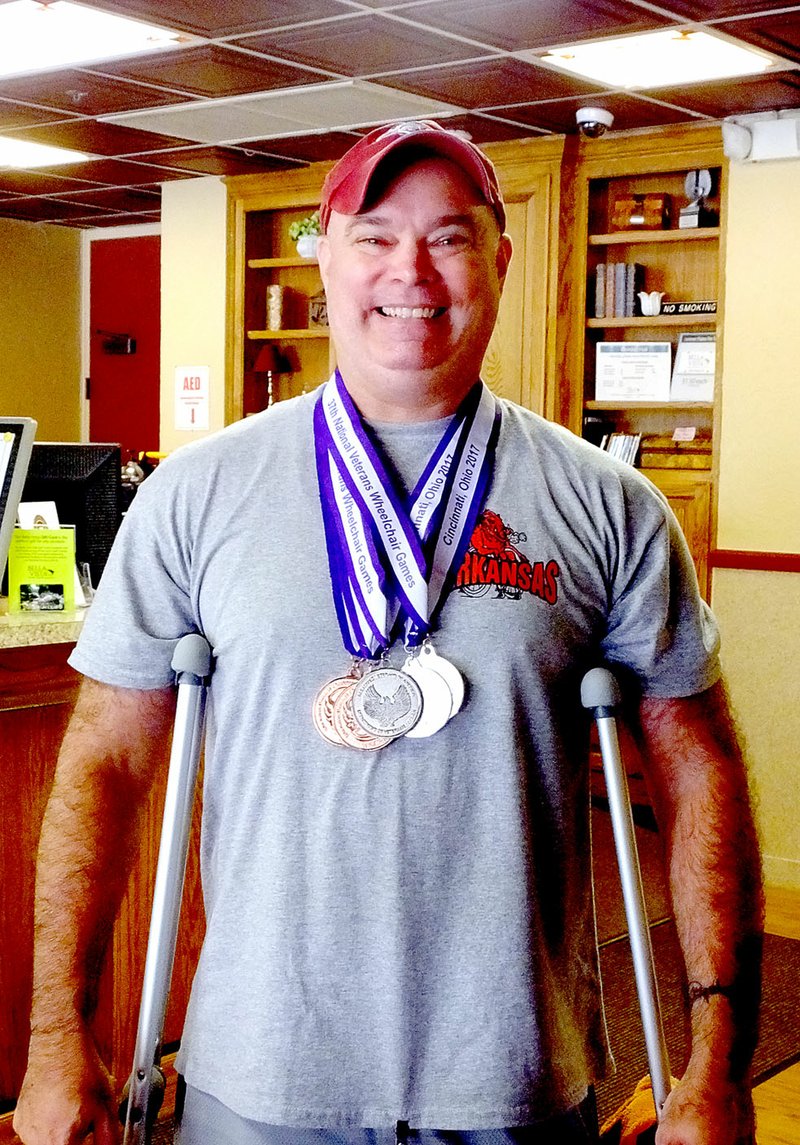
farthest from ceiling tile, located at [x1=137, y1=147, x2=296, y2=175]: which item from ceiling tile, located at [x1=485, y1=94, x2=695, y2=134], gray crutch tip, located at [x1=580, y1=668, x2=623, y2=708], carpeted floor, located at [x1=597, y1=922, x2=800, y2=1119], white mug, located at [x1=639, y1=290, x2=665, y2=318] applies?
gray crutch tip, located at [x1=580, y1=668, x2=623, y2=708]

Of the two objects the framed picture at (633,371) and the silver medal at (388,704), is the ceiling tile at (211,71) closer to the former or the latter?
the framed picture at (633,371)

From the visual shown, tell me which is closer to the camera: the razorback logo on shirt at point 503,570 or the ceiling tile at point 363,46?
the razorback logo on shirt at point 503,570

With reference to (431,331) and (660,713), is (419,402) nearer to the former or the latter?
(431,331)

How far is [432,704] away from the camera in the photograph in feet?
4.46

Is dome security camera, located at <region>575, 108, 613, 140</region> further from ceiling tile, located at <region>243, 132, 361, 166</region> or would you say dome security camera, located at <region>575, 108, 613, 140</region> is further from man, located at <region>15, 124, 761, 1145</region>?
man, located at <region>15, 124, 761, 1145</region>

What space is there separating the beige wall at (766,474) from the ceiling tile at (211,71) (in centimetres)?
177

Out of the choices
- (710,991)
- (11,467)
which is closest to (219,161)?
(11,467)

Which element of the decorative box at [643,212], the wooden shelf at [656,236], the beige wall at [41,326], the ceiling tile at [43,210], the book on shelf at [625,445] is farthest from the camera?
the beige wall at [41,326]

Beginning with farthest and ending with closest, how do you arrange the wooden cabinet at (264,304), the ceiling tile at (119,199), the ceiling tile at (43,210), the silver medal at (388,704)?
1. the ceiling tile at (43,210)
2. the ceiling tile at (119,199)
3. the wooden cabinet at (264,304)
4. the silver medal at (388,704)

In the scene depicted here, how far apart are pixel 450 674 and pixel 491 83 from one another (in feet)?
13.6

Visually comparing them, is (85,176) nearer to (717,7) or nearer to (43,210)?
(43,210)

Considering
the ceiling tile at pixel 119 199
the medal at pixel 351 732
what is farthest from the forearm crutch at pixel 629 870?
the ceiling tile at pixel 119 199

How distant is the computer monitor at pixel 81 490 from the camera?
3375mm

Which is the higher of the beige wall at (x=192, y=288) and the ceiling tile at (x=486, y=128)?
the ceiling tile at (x=486, y=128)
